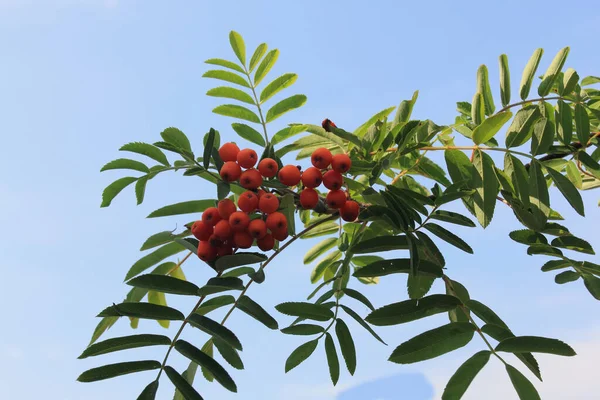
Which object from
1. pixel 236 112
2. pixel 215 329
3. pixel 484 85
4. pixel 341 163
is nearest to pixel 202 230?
pixel 215 329

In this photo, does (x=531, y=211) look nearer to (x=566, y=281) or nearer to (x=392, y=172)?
(x=566, y=281)

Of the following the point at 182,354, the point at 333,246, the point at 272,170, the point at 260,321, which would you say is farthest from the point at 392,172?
the point at 182,354

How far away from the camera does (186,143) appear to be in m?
2.52

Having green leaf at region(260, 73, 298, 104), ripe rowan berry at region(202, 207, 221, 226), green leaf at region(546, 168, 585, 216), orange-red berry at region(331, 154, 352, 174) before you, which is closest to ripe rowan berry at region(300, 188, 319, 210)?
orange-red berry at region(331, 154, 352, 174)

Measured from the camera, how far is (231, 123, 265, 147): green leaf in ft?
9.43

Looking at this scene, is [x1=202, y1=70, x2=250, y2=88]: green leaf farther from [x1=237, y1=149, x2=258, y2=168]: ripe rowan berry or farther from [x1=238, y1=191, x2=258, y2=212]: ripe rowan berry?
[x1=238, y1=191, x2=258, y2=212]: ripe rowan berry

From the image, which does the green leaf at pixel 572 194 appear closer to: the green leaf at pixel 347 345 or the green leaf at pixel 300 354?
the green leaf at pixel 347 345

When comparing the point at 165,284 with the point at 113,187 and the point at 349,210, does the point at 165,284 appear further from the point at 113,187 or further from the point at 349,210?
the point at 349,210

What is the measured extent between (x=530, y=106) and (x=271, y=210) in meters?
1.28

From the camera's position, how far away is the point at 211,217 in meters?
2.38

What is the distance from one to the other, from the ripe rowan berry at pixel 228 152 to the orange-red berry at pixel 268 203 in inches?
8.4

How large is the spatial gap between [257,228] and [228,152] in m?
0.34

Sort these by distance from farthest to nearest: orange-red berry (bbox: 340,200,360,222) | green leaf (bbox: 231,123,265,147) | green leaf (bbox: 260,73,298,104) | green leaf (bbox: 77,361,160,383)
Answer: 1. green leaf (bbox: 260,73,298,104)
2. green leaf (bbox: 231,123,265,147)
3. orange-red berry (bbox: 340,200,360,222)
4. green leaf (bbox: 77,361,160,383)

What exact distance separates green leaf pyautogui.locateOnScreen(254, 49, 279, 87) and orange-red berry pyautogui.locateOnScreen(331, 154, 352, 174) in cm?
82
